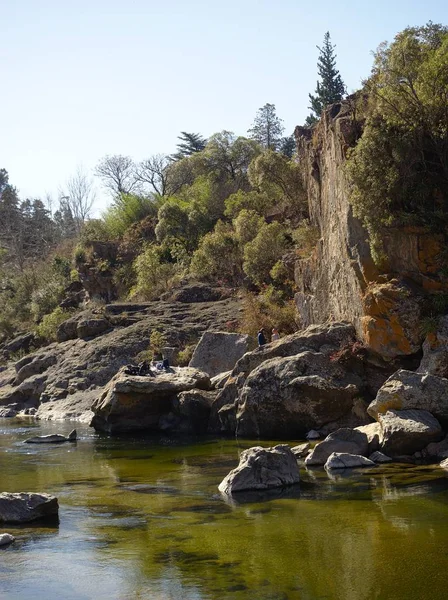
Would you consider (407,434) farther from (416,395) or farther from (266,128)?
(266,128)

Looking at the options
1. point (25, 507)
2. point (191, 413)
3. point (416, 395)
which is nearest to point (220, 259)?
point (191, 413)

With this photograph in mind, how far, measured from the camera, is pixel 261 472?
57.9ft

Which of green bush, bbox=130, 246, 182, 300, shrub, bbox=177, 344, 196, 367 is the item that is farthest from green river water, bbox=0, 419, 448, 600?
green bush, bbox=130, 246, 182, 300

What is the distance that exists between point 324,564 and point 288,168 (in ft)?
120

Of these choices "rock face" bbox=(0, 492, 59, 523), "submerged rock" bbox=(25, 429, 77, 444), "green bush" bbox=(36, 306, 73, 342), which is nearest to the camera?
"rock face" bbox=(0, 492, 59, 523)

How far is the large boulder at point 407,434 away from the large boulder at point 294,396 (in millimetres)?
4353

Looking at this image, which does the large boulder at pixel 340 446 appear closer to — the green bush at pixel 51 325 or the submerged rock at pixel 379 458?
the submerged rock at pixel 379 458

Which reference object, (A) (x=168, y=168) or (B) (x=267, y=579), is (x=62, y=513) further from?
(A) (x=168, y=168)

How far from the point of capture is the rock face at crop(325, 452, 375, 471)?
63.1ft

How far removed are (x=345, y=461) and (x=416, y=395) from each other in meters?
3.37

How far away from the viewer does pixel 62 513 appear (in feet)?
52.5

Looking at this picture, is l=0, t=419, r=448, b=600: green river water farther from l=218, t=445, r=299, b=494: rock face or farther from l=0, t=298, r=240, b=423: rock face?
l=0, t=298, r=240, b=423: rock face

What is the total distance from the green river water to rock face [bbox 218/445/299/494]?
1.44 feet

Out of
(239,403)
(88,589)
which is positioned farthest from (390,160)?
(88,589)
